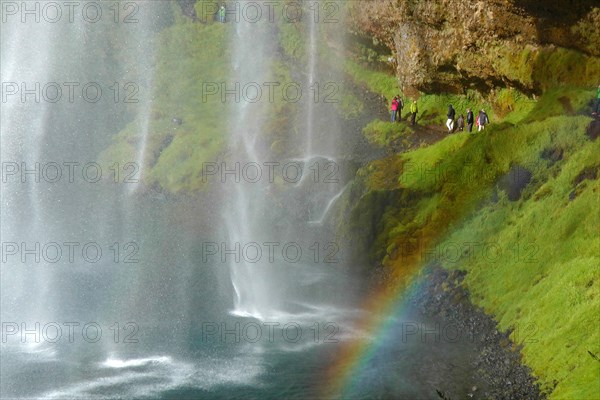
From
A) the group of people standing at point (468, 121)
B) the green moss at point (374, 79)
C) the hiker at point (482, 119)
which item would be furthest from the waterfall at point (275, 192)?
the hiker at point (482, 119)

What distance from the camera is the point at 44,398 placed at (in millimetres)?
19016

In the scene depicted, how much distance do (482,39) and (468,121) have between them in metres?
4.15

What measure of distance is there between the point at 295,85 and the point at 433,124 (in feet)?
39.8

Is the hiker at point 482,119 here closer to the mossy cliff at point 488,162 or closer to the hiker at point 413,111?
the mossy cliff at point 488,162

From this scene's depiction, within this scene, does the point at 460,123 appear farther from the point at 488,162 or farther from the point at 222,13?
the point at 222,13

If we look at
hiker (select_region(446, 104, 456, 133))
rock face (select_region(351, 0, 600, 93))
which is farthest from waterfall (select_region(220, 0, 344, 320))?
hiker (select_region(446, 104, 456, 133))

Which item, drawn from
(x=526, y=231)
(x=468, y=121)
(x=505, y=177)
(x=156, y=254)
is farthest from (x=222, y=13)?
(x=526, y=231)

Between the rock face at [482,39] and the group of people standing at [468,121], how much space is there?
5.44 ft

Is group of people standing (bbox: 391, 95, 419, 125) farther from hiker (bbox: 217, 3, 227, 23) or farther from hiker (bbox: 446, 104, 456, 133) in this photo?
hiker (bbox: 217, 3, 227, 23)

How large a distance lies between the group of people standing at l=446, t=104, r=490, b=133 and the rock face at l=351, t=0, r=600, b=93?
1659mm

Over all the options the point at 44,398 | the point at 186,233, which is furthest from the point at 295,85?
the point at 44,398

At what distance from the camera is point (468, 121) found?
33.6 meters

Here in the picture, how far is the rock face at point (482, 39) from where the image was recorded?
2756 centimetres

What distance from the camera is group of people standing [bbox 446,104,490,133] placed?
32.6 metres
